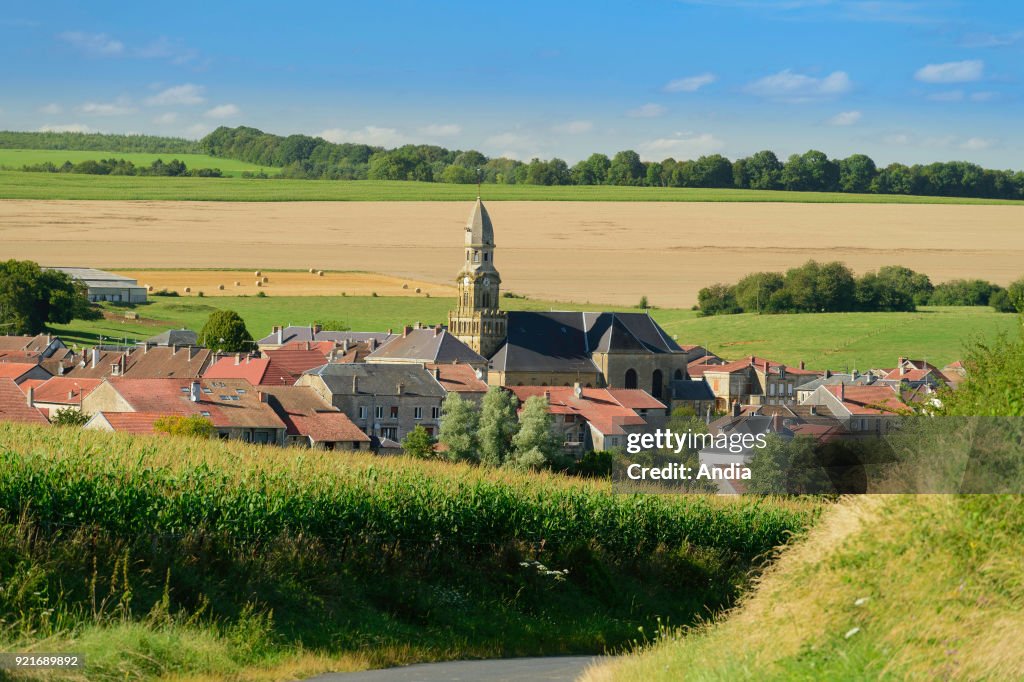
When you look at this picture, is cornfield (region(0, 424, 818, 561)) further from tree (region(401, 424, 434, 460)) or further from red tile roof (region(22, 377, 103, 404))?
red tile roof (region(22, 377, 103, 404))

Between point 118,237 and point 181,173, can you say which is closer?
point 118,237

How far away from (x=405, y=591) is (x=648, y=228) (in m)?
128

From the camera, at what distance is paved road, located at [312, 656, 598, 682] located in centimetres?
2005

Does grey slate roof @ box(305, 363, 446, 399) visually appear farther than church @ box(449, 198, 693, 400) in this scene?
No

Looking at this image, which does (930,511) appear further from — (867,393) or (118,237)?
(118,237)

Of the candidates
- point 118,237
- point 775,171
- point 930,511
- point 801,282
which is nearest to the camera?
point 930,511

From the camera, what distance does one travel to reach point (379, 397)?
281 ft

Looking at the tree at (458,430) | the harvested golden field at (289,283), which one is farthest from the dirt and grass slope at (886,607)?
the harvested golden field at (289,283)

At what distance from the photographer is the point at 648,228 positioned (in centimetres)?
15000

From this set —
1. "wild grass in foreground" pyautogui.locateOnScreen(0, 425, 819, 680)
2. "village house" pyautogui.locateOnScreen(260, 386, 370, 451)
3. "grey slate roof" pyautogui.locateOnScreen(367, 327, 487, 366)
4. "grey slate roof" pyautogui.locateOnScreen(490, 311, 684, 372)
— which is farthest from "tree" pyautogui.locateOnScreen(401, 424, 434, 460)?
"wild grass in foreground" pyautogui.locateOnScreen(0, 425, 819, 680)

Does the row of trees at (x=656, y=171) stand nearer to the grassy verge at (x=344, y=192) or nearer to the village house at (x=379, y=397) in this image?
the grassy verge at (x=344, y=192)

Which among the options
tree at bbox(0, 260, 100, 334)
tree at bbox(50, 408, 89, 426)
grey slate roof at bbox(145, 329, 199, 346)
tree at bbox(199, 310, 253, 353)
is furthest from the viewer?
tree at bbox(0, 260, 100, 334)

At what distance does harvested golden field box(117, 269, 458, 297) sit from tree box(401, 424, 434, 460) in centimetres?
6605

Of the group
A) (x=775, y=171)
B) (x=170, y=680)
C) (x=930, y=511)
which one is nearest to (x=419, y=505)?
(x=170, y=680)
